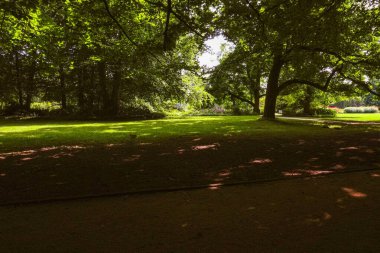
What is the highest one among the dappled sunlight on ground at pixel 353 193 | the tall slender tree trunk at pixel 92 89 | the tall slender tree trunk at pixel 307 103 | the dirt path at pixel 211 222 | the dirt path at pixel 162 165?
the tall slender tree trunk at pixel 92 89

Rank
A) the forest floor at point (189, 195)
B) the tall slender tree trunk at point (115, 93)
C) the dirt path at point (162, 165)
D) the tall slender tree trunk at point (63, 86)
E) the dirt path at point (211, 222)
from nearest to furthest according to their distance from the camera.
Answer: the dirt path at point (211, 222) → the forest floor at point (189, 195) → the dirt path at point (162, 165) → the tall slender tree trunk at point (115, 93) → the tall slender tree trunk at point (63, 86)

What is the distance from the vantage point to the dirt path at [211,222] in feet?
13.9

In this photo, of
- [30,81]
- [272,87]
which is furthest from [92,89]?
[272,87]

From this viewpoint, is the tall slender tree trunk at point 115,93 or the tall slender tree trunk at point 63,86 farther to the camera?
the tall slender tree trunk at point 63,86

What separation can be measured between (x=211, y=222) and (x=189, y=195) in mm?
1585

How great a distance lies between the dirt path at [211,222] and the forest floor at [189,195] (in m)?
0.02

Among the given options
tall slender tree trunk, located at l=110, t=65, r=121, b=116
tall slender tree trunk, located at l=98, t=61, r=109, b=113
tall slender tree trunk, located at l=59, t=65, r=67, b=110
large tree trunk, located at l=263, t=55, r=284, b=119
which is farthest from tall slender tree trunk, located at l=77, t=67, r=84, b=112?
large tree trunk, located at l=263, t=55, r=284, b=119

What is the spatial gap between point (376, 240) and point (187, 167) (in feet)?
17.8

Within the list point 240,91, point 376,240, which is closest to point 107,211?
point 376,240

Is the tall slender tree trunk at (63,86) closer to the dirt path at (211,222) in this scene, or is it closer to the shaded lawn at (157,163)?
the shaded lawn at (157,163)

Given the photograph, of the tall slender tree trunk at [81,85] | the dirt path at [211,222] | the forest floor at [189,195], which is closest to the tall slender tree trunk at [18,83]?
the tall slender tree trunk at [81,85]

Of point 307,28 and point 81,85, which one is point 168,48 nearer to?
point 307,28

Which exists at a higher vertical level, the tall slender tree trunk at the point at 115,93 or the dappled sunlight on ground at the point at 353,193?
the tall slender tree trunk at the point at 115,93

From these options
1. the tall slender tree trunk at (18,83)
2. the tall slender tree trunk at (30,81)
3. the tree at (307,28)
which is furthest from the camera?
the tall slender tree trunk at (30,81)
